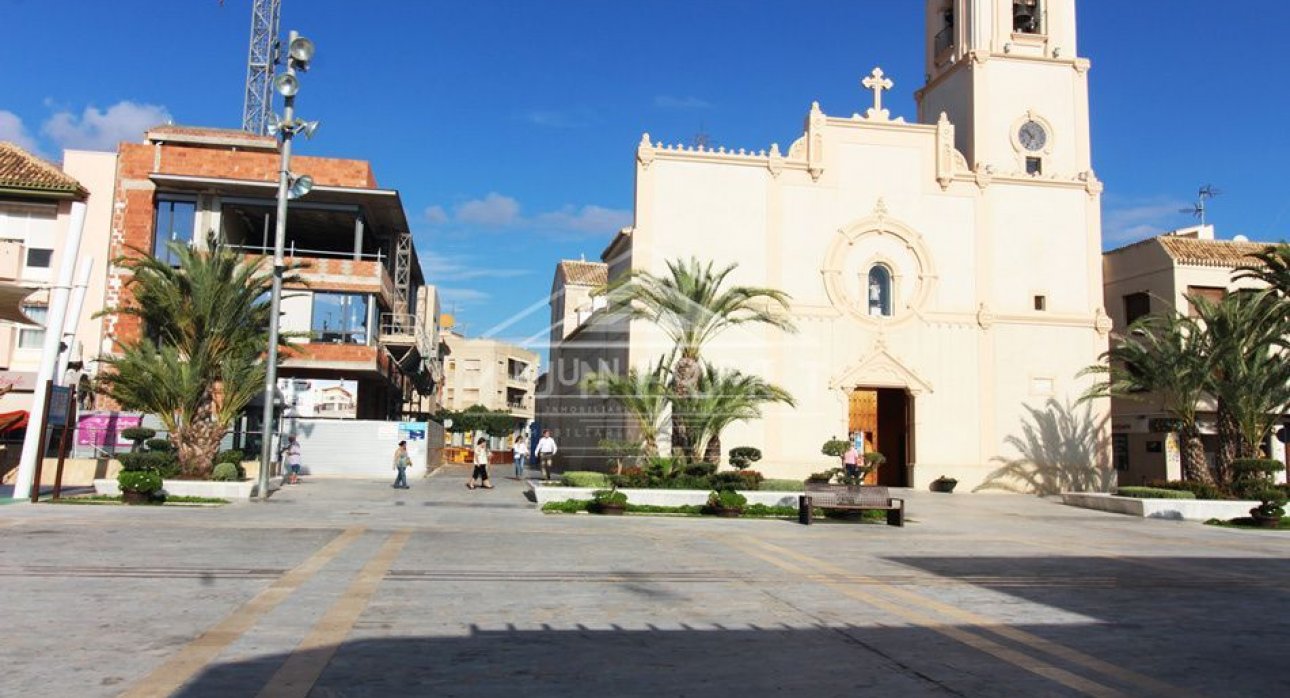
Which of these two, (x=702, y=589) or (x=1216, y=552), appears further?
(x=1216, y=552)

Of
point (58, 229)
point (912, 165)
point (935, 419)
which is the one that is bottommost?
point (935, 419)

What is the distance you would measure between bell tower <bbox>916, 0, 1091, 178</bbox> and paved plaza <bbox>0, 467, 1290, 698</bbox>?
75.7 ft

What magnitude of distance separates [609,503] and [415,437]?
54.4 feet

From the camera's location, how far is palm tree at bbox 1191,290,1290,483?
83.8 ft

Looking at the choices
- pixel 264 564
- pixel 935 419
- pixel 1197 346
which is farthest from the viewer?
pixel 935 419

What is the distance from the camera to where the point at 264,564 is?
11.0 meters

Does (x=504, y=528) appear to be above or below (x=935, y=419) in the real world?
below

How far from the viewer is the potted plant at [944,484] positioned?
32.6 meters

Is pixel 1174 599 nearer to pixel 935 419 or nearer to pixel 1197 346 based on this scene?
pixel 1197 346

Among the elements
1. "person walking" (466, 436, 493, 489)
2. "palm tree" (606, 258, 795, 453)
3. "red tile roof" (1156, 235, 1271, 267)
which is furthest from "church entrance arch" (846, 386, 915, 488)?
"person walking" (466, 436, 493, 489)

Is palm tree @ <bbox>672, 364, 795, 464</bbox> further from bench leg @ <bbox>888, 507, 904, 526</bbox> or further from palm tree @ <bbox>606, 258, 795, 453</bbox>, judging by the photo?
bench leg @ <bbox>888, 507, 904, 526</bbox>

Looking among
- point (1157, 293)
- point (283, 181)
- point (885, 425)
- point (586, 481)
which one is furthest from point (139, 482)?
point (1157, 293)

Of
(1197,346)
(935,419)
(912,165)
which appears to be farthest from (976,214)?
(1197,346)

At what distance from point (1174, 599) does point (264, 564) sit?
9.89 m
